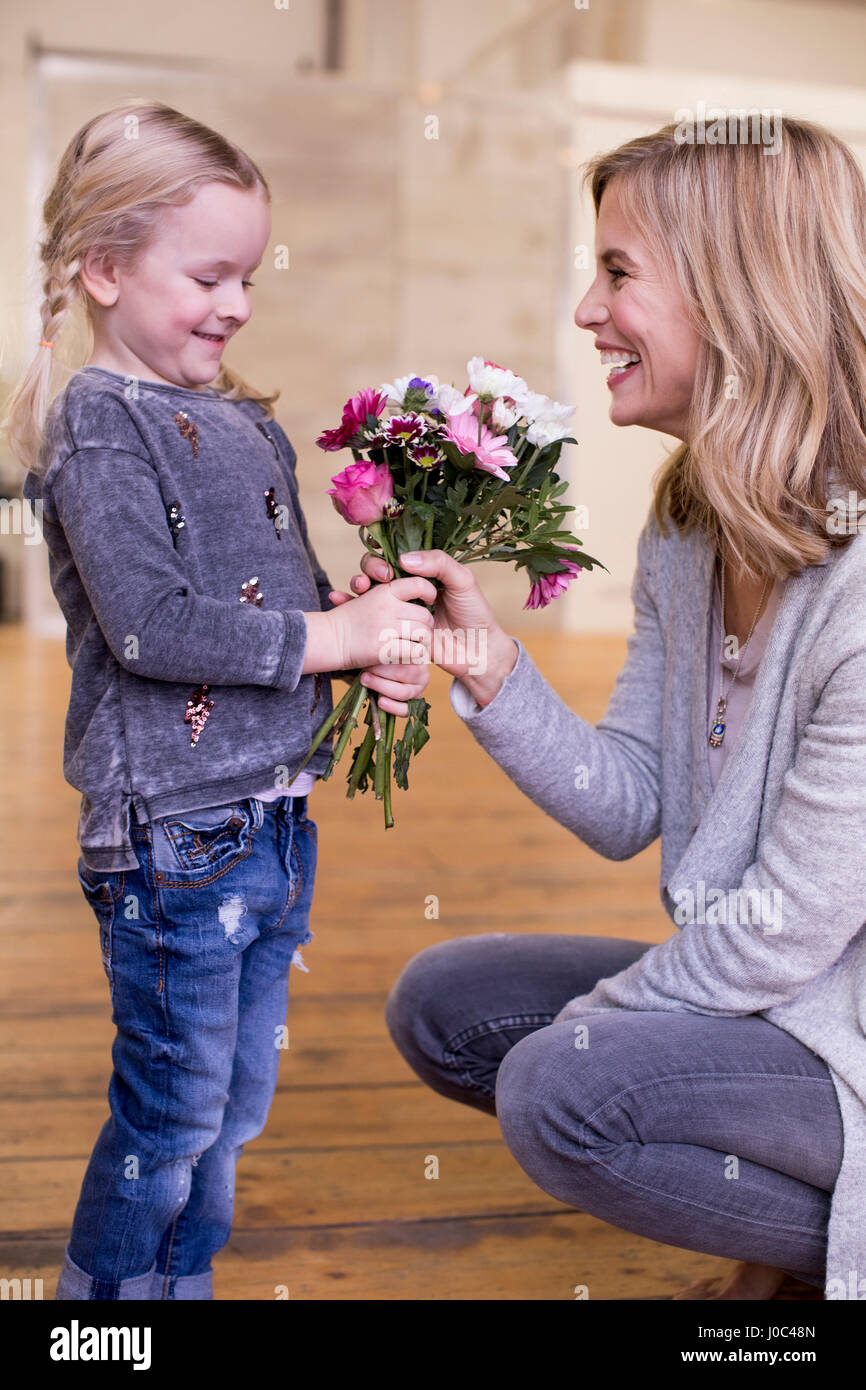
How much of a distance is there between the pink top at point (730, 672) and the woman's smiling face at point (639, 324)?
0.24 meters

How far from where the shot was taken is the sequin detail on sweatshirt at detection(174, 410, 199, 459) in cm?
139

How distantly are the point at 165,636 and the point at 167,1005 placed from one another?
378mm

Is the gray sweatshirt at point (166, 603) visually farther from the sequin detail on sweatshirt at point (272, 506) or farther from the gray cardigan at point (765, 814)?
the gray cardigan at point (765, 814)

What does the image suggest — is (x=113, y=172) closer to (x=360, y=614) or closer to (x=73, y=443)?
(x=73, y=443)

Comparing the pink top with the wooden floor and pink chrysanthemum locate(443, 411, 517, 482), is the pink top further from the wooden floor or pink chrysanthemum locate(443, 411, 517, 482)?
the wooden floor

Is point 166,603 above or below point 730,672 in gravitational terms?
above

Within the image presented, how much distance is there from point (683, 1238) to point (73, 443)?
105 cm

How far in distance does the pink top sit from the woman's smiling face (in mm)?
240

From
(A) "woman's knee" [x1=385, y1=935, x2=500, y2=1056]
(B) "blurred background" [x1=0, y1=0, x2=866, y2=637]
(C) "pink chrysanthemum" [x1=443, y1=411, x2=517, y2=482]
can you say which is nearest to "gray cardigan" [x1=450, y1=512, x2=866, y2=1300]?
(A) "woman's knee" [x1=385, y1=935, x2=500, y2=1056]

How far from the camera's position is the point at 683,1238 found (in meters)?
1.44

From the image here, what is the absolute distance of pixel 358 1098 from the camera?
2223 mm

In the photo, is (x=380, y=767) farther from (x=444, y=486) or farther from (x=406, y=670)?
(x=444, y=486)

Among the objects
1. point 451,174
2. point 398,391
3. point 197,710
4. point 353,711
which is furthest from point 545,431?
point 451,174
